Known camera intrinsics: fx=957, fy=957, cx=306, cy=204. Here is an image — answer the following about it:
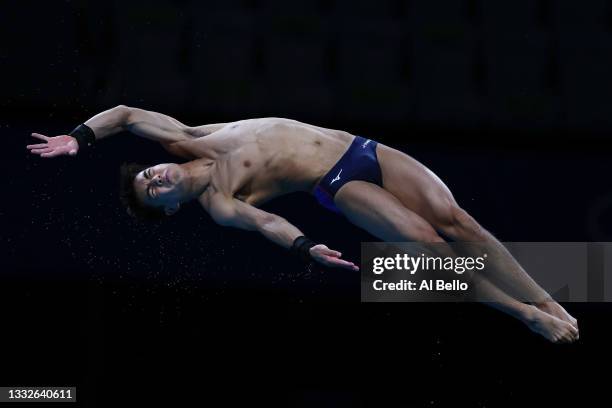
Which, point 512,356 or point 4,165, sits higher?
point 4,165

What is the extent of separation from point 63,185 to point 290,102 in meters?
1.00

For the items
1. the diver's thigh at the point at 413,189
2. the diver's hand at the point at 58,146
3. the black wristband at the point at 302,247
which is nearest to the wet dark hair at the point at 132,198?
the diver's hand at the point at 58,146

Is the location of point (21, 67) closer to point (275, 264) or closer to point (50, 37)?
point (50, 37)

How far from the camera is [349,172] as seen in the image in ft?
12.1

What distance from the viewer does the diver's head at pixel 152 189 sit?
362 cm

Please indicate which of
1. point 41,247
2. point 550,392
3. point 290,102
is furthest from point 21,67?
point 550,392

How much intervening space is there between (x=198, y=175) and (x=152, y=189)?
7.1 inches

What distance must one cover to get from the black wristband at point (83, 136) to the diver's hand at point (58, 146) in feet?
0.07

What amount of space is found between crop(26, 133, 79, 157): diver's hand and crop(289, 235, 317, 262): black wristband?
877 mm

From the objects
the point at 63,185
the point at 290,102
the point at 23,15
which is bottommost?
the point at 63,185

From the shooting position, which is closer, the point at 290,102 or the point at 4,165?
the point at 4,165

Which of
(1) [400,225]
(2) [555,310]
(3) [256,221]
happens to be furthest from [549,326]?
(3) [256,221]

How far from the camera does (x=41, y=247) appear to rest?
366 cm

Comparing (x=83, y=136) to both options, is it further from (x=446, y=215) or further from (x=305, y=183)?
(x=446, y=215)
